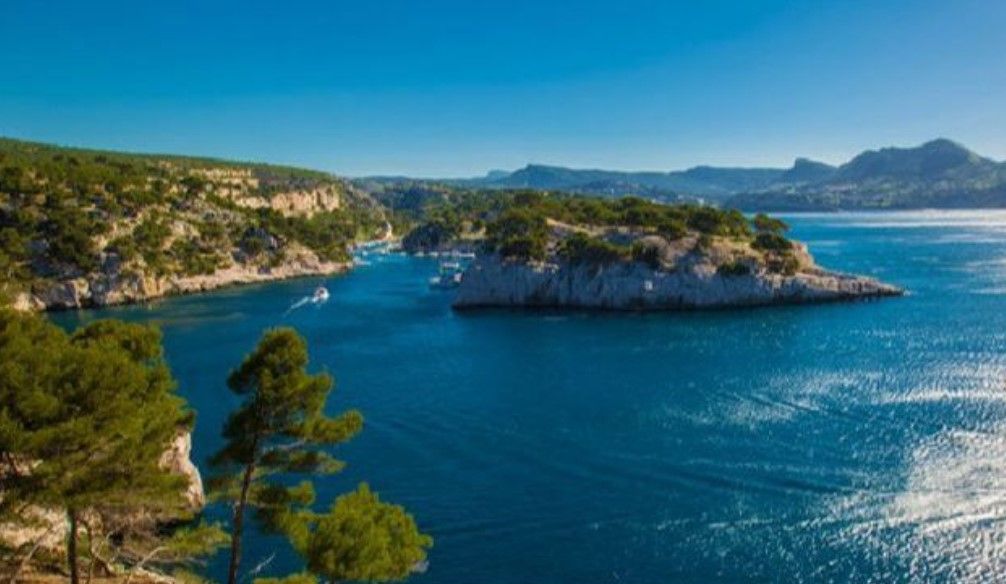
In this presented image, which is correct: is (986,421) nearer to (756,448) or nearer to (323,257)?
(756,448)

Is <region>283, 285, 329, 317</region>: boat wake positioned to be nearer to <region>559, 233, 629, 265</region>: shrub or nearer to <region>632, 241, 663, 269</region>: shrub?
<region>559, 233, 629, 265</region>: shrub

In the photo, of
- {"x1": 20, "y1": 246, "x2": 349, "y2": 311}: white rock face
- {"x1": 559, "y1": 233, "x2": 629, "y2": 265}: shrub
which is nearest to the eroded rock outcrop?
{"x1": 20, "y1": 246, "x2": 349, "y2": 311}: white rock face

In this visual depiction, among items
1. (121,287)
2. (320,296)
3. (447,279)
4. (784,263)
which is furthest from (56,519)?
(447,279)

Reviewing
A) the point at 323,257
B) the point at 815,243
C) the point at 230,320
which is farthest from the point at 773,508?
the point at 815,243

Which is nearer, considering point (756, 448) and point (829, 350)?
point (756, 448)

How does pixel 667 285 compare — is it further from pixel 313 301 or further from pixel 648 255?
pixel 313 301

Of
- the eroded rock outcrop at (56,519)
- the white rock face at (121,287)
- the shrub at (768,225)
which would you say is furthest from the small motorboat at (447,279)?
the eroded rock outcrop at (56,519)

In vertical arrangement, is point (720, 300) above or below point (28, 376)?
below
